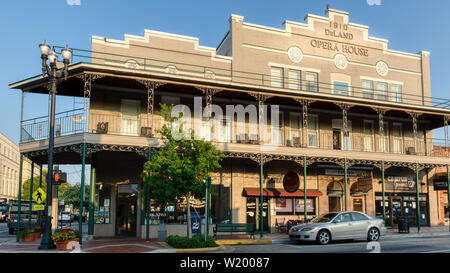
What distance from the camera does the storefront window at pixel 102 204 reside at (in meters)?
21.9

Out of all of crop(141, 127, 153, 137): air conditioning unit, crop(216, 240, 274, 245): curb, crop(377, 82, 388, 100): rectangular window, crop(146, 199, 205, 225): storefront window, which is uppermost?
crop(377, 82, 388, 100): rectangular window

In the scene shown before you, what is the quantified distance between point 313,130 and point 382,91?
614 centimetres

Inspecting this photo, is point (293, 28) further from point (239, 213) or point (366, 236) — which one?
point (366, 236)

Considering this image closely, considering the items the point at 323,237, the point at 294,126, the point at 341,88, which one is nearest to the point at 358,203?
the point at 294,126

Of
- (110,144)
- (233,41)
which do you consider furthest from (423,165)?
(110,144)

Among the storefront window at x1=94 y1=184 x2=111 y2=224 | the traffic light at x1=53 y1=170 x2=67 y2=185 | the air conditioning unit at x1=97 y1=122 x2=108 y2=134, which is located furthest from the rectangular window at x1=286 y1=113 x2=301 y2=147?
the traffic light at x1=53 y1=170 x2=67 y2=185

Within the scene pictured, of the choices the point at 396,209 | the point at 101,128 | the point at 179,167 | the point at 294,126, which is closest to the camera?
the point at 179,167

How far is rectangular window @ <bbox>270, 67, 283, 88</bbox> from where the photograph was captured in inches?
996

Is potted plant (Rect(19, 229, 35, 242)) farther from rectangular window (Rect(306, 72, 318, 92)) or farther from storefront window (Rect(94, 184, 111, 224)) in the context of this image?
rectangular window (Rect(306, 72, 318, 92))

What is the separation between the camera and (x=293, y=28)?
26406 millimetres

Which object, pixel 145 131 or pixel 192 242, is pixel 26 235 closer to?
pixel 145 131

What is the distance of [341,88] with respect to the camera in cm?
2698

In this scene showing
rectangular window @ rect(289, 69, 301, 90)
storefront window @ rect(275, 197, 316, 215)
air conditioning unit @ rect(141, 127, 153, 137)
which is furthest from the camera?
rectangular window @ rect(289, 69, 301, 90)

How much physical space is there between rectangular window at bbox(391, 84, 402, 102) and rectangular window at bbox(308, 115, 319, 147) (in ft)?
21.4
